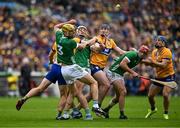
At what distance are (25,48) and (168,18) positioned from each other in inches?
329

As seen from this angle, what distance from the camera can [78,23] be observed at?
4281 centimetres

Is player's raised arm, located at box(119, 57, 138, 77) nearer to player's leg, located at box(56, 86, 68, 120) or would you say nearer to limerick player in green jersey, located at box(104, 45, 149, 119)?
limerick player in green jersey, located at box(104, 45, 149, 119)

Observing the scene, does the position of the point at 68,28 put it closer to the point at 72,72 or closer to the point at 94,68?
the point at 72,72

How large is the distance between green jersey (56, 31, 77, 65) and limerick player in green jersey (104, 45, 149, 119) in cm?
183

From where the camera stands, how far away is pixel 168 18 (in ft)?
143

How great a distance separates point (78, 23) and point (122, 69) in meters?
20.6

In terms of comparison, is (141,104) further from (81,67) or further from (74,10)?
(74,10)

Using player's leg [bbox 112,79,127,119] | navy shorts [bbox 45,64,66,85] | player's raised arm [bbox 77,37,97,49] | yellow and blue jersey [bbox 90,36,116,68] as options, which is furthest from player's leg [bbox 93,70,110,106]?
navy shorts [bbox 45,64,66,85]

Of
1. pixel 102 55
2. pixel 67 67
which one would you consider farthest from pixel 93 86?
pixel 102 55

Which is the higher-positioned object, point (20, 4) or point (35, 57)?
point (20, 4)

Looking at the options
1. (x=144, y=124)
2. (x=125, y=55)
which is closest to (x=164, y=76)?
(x=125, y=55)

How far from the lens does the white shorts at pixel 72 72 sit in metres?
20.9

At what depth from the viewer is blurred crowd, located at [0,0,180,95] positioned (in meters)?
40.6

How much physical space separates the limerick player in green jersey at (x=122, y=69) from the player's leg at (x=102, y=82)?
6.9 inches
